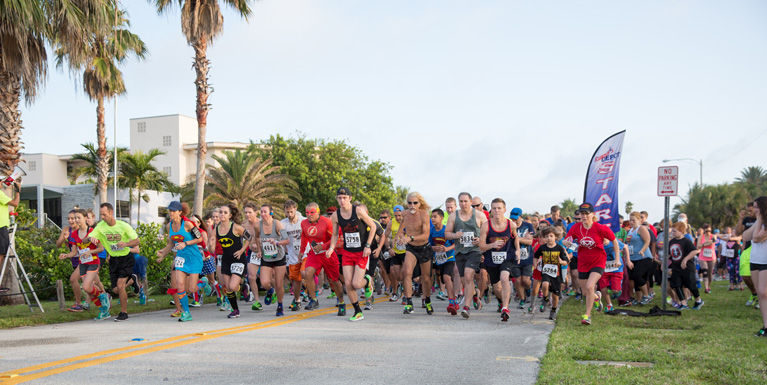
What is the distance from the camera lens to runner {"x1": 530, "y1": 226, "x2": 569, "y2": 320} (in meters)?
11.4

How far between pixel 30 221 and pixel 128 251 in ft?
22.7

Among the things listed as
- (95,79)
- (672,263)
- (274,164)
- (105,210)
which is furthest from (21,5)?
(274,164)

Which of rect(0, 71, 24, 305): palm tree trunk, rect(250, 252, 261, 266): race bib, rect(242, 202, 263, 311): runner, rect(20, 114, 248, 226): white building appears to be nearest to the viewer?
rect(242, 202, 263, 311): runner

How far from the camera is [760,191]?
212 ft

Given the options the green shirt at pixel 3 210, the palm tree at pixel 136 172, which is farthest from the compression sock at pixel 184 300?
the palm tree at pixel 136 172

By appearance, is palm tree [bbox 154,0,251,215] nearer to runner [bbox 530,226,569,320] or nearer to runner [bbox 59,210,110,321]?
runner [bbox 59,210,110,321]

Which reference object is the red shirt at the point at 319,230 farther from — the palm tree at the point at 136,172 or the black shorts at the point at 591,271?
the palm tree at the point at 136,172

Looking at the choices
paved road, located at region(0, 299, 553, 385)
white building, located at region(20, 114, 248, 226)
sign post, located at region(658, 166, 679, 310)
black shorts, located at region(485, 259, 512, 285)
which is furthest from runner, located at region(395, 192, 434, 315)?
white building, located at region(20, 114, 248, 226)

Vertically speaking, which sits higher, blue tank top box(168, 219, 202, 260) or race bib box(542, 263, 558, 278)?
blue tank top box(168, 219, 202, 260)

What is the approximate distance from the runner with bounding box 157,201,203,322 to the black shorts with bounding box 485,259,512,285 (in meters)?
4.81

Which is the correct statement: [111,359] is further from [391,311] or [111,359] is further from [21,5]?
[21,5]

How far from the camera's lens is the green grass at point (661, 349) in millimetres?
5711

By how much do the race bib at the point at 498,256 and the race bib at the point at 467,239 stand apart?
0.45m

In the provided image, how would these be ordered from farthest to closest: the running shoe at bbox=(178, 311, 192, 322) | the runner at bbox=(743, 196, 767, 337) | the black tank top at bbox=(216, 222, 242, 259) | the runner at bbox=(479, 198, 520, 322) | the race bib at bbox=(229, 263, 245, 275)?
the black tank top at bbox=(216, 222, 242, 259) → the race bib at bbox=(229, 263, 245, 275) → the runner at bbox=(479, 198, 520, 322) → the running shoe at bbox=(178, 311, 192, 322) → the runner at bbox=(743, 196, 767, 337)
